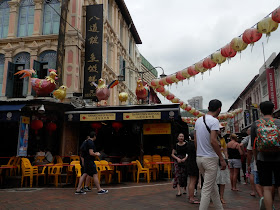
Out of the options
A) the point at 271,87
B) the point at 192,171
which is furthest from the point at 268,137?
the point at 271,87

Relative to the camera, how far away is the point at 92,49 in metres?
15.1

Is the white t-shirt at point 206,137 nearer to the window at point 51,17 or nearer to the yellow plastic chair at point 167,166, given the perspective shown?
the yellow plastic chair at point 167,166

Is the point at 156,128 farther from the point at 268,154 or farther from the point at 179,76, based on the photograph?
the point at 268,154

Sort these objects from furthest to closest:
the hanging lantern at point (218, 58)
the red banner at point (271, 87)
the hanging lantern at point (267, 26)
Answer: the red banner at point (271, 87) < the hanging lantern at point (218, 58) < the hanging lantern at point (267, 26)

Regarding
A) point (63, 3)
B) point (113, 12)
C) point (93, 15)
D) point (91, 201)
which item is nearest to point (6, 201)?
point (91, 201)

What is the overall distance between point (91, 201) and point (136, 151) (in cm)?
1058

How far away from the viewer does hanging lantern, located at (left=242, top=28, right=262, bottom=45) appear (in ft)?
26.7

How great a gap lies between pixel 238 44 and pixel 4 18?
1434 centimetres

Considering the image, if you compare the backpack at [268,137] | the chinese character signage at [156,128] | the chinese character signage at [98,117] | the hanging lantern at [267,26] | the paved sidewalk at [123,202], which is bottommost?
the paved sidewalk at [123,202]

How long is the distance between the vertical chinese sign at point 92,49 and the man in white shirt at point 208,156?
10792mm

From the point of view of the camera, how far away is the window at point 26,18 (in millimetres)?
15748

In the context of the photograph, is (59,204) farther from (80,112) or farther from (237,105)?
(237,105)

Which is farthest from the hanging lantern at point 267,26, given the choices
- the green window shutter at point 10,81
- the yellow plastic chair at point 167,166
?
the green window shutter at point 10,81

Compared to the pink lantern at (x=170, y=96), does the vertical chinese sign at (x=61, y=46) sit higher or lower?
higher
